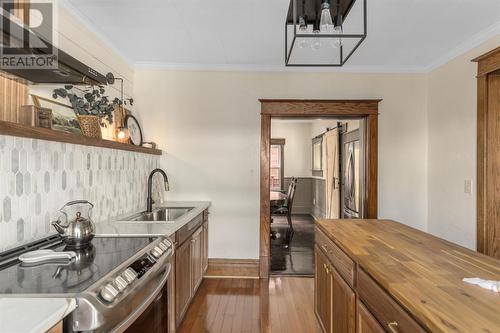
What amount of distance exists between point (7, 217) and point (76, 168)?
0.62 m

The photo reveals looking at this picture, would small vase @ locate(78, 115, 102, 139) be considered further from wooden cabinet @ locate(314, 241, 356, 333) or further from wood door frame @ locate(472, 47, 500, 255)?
wood door frame @ locate(472, 47, 500, 255)

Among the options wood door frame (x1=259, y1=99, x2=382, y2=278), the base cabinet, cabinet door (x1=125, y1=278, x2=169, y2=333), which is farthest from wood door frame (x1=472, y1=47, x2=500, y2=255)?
cabinet door (x1=125, y1=278, x2=169, y2=333)

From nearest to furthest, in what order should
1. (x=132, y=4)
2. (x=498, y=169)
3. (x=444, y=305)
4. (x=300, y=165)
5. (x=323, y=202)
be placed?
(x=444, y=305) → (x=132, y=4) → (x=498, y=169) → (x=323, y=202) → (x=300, y=165)

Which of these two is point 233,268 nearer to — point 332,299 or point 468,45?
point 332,299

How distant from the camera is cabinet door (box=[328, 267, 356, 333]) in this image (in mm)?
1500

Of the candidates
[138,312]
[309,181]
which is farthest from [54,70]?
[309,181]

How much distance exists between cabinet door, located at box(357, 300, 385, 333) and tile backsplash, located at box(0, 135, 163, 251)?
5.80 feet

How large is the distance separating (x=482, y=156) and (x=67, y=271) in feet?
10.8

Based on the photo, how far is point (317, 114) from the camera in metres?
3.57

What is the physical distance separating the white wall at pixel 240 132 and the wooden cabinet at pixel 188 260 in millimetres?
500

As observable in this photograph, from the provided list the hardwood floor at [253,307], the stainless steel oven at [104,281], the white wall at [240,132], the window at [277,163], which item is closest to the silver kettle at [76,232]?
the stainless steel oven at [104,281]

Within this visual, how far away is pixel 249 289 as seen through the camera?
3205mm

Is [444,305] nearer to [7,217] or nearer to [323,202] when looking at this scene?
[7,217]

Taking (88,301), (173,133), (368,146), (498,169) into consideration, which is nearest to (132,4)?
(173,133)
